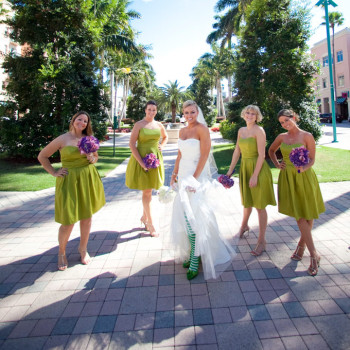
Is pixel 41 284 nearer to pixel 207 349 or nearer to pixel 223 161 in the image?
pixel 207 349

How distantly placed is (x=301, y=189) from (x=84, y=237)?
9.52 ft

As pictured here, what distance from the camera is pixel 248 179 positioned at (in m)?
3.91

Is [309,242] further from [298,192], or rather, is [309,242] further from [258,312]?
[258,312]

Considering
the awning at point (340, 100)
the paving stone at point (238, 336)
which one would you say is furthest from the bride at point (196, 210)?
the awning at point (340, 100)

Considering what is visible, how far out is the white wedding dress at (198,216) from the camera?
123 inches

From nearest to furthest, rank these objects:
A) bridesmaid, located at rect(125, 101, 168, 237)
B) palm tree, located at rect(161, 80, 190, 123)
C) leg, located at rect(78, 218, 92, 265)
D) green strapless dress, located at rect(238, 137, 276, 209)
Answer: leg, located at rect(78, 218, 92, 265)
green strapless dress, located at rect(238, 137, 276, 209)
bridesmaid, located at rect(125, 101, 168, 237)
palm tree, located at rect(161, 80, 190, 123)

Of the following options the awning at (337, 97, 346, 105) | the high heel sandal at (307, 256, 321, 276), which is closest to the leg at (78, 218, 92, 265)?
the high heel sandal at (307, 256, 321, 276)

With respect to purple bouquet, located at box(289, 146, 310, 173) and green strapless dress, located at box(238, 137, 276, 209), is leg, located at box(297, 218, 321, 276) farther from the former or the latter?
purple bouquet, located at box(289, 146, 310, 173)

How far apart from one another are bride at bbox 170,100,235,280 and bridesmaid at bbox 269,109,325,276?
947mm

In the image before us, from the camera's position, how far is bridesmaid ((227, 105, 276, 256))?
12.1 feet

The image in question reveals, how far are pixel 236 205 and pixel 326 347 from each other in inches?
160

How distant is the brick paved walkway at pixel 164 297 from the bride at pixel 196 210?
23 cm

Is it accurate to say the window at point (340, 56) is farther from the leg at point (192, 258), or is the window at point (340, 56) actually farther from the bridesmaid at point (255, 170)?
the leg at point (192, 258)

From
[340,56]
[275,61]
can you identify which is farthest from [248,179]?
[340,56]
